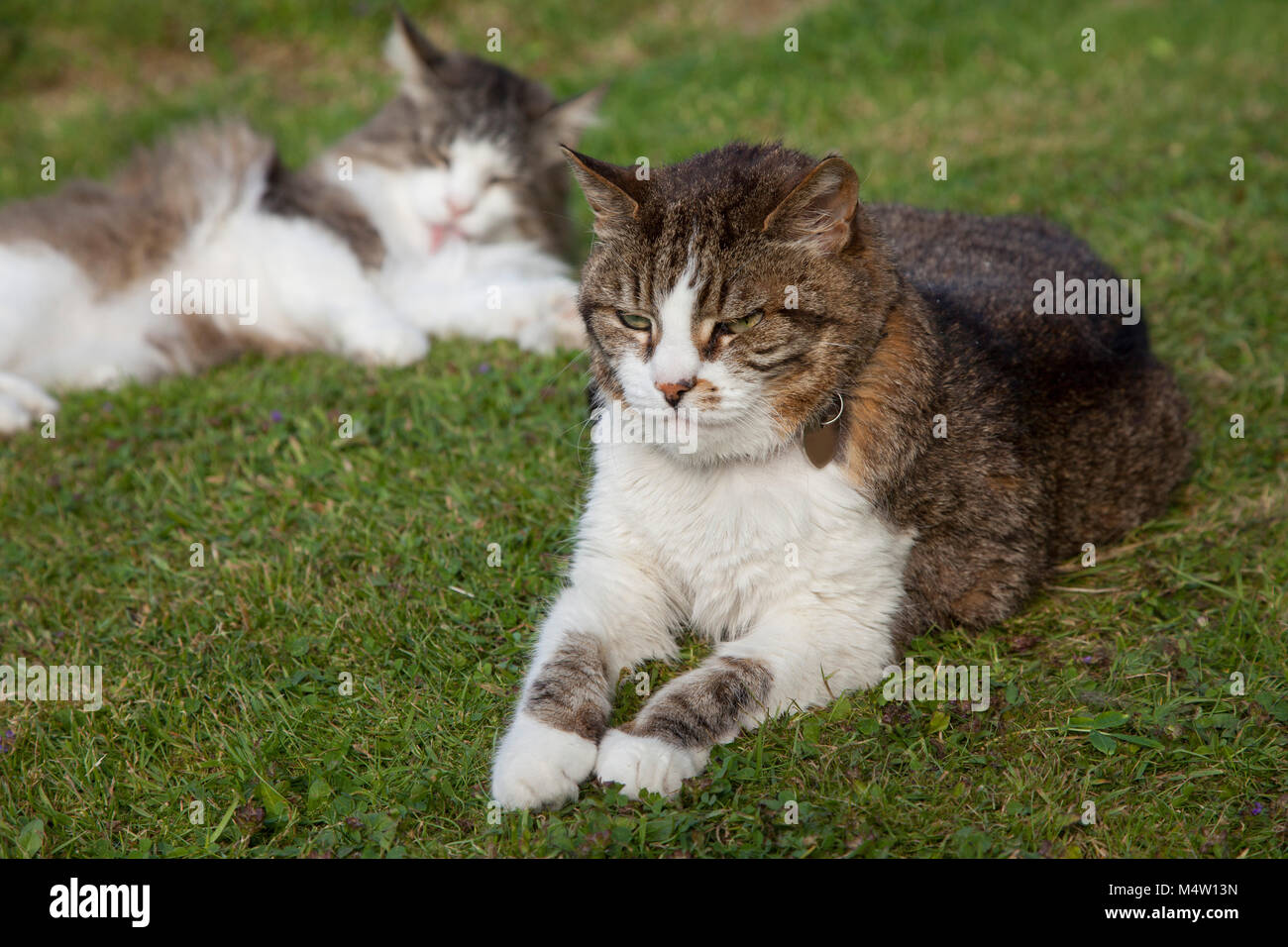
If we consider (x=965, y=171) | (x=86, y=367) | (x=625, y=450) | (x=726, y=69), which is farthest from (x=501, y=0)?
(x=625, y=450)

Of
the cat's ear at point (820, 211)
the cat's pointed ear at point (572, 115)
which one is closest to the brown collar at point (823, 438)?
the cat's ear at point (820, 211)

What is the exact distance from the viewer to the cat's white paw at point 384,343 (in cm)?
525

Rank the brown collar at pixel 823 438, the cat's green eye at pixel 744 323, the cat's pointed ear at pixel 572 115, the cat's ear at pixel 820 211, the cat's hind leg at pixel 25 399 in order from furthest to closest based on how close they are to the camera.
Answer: the cat's pointed ear at pixel 572 115 → the cat's hind leg at pixel 25 399 → the brown collar at pixel 823 438 → the cat's green eye at pixel 744 323 → the cat's ear at pixel 820 211

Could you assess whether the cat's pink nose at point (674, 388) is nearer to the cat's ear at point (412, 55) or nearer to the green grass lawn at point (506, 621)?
the green grass lawn at point (506, 621)

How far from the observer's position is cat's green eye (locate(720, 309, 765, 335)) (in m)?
2.88

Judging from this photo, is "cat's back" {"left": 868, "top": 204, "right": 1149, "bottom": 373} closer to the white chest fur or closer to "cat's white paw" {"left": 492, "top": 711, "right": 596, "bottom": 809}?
the white chest fur

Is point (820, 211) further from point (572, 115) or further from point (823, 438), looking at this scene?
point (572, 115)

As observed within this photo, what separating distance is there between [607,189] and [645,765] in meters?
1.49

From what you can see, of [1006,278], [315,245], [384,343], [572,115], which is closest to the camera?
[1006,278]

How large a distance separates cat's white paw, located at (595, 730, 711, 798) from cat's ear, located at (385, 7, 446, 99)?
4.12 metres

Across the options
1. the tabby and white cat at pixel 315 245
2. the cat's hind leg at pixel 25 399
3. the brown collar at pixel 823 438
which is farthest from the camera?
the tabby and white cat at pixel 315 245

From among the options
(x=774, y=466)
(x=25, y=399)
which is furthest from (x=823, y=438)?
(x=25, y=399)

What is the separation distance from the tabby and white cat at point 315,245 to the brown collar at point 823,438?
2.40 m

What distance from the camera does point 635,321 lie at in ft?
9.87
